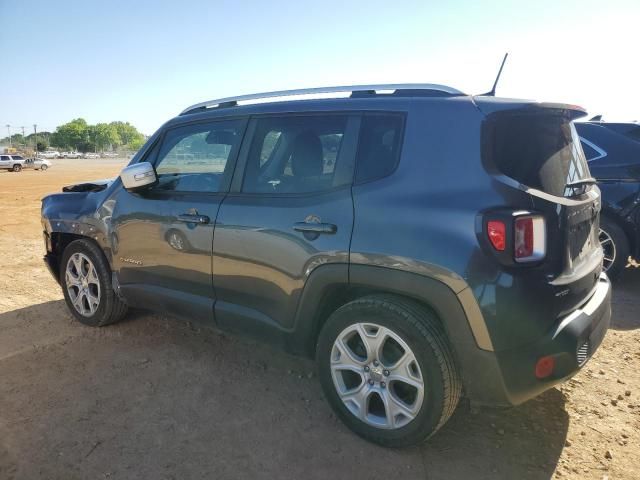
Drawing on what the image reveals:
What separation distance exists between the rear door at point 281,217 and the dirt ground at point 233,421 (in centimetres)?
53

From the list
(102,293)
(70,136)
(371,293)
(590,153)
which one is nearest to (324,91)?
(371,293)

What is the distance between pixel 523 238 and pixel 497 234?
0.41 feet

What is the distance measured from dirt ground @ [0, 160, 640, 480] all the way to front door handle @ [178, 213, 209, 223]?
1.06 m

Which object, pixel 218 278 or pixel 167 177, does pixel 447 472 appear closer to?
pixel 218 278

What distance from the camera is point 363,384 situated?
2.64 m

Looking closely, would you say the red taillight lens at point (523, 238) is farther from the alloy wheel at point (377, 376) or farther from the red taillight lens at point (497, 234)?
the alloy wheel at point (377, 376)

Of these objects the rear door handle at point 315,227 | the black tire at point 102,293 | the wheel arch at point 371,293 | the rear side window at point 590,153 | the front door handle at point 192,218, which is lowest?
the black tire at point 102,293

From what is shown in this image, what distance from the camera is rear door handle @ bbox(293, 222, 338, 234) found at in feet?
8.47

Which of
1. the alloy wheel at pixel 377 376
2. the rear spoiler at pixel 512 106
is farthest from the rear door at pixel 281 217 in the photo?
the rear spoiler at pixel 512 106

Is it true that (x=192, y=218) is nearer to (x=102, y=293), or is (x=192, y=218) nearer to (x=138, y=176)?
(x=138, y=176)

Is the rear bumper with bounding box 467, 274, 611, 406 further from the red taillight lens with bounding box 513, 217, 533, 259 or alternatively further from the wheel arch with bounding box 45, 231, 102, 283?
the wheel arch with bounding box 45, 231, 102, 283

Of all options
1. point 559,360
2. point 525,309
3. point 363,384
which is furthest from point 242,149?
point 559,360

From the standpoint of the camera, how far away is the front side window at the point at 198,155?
3.26 m

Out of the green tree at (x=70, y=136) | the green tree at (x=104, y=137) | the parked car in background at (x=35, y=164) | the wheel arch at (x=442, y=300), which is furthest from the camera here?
the green tree at (x=104, y=137)
